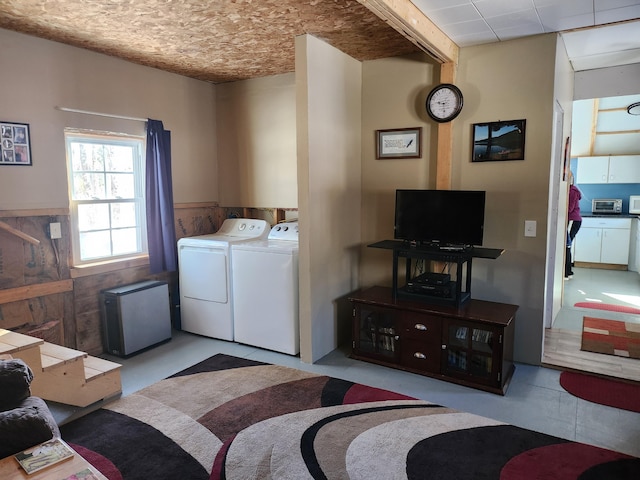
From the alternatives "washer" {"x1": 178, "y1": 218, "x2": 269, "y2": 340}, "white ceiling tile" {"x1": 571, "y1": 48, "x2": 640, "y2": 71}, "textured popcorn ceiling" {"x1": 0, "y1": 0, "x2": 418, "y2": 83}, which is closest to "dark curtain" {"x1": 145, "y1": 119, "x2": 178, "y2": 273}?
"washer" {"x1": 178, "y1": 218, "x2": 269, "y2": 340}

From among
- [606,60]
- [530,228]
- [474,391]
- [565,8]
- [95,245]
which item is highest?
[606,60]

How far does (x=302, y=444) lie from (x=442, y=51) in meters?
2.90

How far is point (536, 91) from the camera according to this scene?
11.2 feet

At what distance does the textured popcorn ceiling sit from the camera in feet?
9.36

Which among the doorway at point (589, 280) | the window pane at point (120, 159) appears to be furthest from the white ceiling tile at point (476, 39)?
the window pane at point (120, 159)

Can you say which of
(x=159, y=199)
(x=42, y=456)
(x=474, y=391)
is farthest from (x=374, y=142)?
(x=42, y=456)

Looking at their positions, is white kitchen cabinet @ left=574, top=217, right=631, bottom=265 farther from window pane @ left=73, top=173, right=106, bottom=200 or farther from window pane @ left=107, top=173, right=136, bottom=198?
window pane @ left=73, top=173, right=106, bottom=200

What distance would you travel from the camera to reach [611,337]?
4102mm

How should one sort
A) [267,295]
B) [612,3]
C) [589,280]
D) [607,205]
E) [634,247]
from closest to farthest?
[612,3], [267,295], [589,280], [634,247], [607,205]

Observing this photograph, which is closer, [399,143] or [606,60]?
[399,143]

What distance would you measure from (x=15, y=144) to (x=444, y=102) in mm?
3359

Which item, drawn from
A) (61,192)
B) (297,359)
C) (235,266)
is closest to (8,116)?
(61,192)

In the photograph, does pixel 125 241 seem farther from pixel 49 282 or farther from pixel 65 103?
pixel 65 103

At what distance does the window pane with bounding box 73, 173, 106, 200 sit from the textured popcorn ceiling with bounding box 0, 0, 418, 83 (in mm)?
1074
